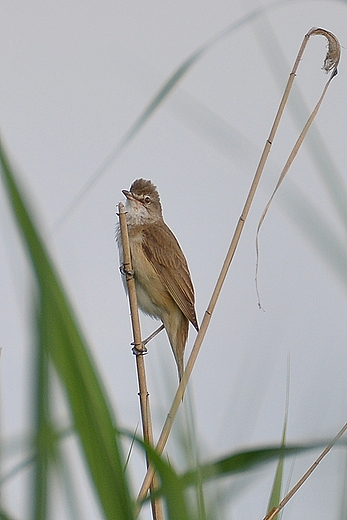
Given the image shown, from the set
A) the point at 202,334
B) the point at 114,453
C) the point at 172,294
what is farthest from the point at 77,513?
the point at 172,294

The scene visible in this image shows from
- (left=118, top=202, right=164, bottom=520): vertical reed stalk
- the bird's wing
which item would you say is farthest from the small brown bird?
(left=118, top=202, right=164, bottom=520): vertical reed stalk

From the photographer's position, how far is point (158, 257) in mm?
4402

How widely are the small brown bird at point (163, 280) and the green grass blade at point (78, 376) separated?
11.0ft

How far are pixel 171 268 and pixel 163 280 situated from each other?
95mm

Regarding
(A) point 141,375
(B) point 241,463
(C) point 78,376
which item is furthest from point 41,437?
(A) point 141,375

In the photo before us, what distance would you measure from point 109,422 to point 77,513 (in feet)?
0.42

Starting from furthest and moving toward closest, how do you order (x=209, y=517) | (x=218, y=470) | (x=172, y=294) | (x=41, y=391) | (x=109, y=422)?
(x=172, y=294) < (x=218, y=470) < (x=209, y=517) < (x=109, y=422) < (x=41, y=391)

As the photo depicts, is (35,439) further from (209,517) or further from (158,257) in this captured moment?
(158,257)

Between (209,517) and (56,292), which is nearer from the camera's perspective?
(56,292)

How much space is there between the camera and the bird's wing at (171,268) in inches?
173

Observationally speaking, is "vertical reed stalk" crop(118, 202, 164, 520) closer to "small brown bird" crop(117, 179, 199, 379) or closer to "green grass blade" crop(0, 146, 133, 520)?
"green grass blade" crop(0, 146, 133, 520)

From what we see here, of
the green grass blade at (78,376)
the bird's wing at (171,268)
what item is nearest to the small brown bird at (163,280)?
the bird's wing at (171,268)

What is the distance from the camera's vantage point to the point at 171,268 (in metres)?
4.44

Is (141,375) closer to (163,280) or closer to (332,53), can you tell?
(332,53)
